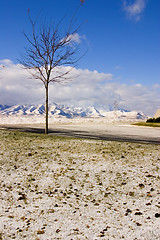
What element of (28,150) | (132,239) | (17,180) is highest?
(28,150)

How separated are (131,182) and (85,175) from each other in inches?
70.4

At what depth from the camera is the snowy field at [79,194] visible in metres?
4.43

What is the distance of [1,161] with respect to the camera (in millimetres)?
8320

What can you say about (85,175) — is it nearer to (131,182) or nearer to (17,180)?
(131,182)

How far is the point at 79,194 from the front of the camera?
615 centimetres

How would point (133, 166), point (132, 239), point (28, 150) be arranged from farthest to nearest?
point (28, 150), point (133, 166), point (132, 239)

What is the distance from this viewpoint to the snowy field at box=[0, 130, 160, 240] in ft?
14.5

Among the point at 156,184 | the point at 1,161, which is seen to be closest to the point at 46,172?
the point at 1,161

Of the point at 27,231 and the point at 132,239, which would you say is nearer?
the point at 132,239

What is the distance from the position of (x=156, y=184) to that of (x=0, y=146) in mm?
8213

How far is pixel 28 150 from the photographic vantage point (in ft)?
32.5

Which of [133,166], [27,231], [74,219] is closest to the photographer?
[27,231]

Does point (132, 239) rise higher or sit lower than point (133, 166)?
lower

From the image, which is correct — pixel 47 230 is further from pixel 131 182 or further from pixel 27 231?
pixel 131 182
